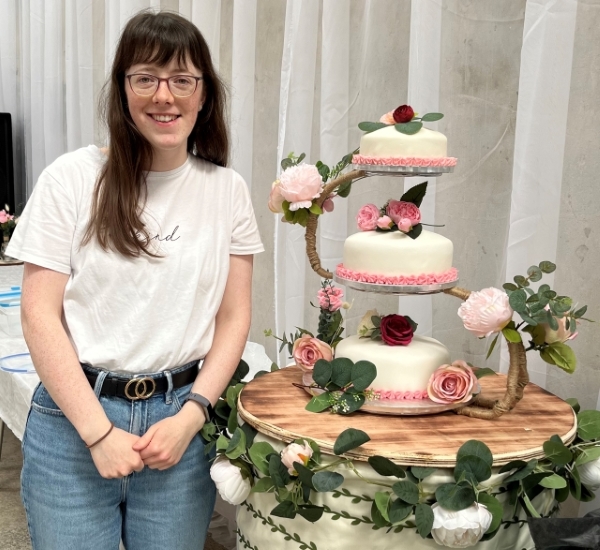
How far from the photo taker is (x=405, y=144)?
1.19m

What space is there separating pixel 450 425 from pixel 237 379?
16.2 inches

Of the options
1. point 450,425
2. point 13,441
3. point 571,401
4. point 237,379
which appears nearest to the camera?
point 450,425

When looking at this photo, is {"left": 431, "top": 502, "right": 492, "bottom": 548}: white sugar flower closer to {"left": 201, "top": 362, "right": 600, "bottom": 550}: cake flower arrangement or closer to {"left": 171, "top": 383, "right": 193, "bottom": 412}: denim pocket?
{"left": 201, "top": 362, "right": 600, "bottom": 550}: cake flower arrangement

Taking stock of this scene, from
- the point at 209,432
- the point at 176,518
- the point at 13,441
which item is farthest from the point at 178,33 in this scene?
the point at 13,441

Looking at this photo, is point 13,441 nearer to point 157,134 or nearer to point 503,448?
point 157,134

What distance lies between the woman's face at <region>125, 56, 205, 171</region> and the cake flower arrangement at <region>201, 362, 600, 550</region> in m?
0.47

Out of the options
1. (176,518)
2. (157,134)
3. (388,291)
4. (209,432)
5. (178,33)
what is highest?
(178,33)

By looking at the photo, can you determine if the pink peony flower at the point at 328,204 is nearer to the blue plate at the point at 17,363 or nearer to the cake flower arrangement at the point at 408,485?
the cake flower arrangement at the point at 408,485

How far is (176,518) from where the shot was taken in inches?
48.9

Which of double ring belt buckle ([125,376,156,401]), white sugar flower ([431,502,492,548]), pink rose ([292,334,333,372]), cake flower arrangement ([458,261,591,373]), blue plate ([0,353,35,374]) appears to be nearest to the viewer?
white sugar flower ([431,502,492,548])

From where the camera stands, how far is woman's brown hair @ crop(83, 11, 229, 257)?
3.79ft

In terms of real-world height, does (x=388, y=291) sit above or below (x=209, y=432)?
above

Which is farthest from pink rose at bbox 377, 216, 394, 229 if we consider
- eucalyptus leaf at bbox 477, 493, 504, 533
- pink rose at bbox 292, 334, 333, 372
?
eucalyptus leaf at bbox 477, 493, 504, 533

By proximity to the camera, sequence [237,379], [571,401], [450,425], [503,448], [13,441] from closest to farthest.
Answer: [503,448], [450,425], [571,401], [237,379], [13,441]
